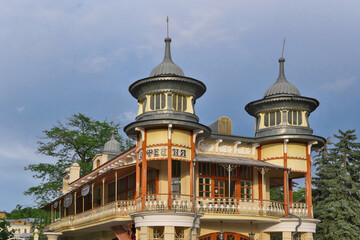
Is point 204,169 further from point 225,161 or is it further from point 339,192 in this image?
point 339,192

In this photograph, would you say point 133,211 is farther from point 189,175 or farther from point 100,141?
point 100,141

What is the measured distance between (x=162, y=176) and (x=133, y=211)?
2772 millimetres

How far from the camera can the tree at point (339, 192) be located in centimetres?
3847

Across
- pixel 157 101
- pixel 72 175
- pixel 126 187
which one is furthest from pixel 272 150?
pixel 72 175

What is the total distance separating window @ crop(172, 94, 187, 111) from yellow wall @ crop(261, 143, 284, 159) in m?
6.58

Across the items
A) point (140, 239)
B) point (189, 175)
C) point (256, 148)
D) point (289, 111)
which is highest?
point (289, 111)

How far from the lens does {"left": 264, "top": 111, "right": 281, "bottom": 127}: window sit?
32906 millimetres

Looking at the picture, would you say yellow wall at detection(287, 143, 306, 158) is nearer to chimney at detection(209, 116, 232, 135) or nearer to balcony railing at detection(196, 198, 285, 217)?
balcony railing at detection(196, 198, 285, 217)

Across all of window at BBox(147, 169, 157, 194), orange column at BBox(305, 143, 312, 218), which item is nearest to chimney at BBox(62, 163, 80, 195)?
window at BBox(147, 169, 157, 194)

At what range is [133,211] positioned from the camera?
1113 inches

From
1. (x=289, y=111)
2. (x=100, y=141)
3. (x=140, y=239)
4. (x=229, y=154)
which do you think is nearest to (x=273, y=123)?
(x=289, y=111)

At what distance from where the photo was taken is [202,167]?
1206 inches

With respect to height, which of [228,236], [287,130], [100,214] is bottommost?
[228,236]

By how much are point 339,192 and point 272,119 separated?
35.0 feet
